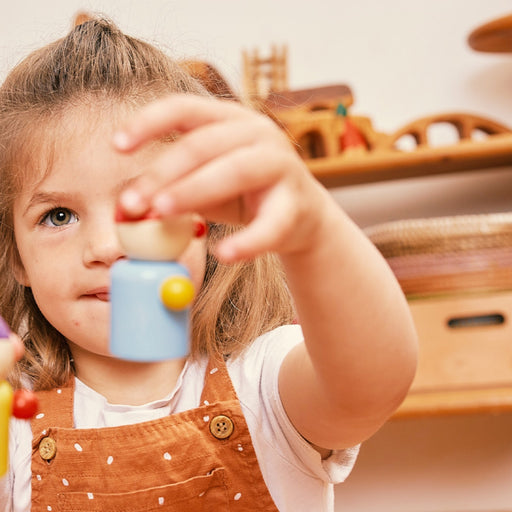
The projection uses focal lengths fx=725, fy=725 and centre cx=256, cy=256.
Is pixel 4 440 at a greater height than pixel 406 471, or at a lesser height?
greater

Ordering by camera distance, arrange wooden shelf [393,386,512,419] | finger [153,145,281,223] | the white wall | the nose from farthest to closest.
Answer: the white wall
wooden shelf [393,386,512,419]
the nose
finger [153,145,281,223]

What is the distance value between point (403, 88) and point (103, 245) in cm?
94

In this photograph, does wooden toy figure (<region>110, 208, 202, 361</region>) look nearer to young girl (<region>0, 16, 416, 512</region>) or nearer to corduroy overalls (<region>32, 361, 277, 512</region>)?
young girl (<region>0, 16, 416, 512</region>)

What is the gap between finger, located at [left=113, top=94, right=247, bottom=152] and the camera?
1.11 feet

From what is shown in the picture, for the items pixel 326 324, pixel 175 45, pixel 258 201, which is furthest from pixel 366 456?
pixel 258 201

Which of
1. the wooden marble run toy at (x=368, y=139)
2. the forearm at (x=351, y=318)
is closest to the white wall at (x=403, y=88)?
the wooden marble run toy at (x=368, y=139)

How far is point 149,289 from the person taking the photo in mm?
350

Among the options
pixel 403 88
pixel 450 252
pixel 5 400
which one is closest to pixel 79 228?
pixel 5 400

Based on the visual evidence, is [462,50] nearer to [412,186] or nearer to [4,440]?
[412,186]

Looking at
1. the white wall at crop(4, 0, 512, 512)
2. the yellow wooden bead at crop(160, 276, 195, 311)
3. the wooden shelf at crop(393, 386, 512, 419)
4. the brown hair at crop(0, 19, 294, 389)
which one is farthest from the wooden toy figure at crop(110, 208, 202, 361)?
the white wall at crop(4, 0, 512, 512)

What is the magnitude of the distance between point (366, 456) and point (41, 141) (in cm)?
100

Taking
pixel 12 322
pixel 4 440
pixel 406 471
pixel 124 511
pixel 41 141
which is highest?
pixel 41 141

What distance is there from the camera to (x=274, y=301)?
80cm

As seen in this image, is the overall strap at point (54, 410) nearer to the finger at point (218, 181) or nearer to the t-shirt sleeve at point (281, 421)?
the t-shirt sleeve at point (281, 421)
